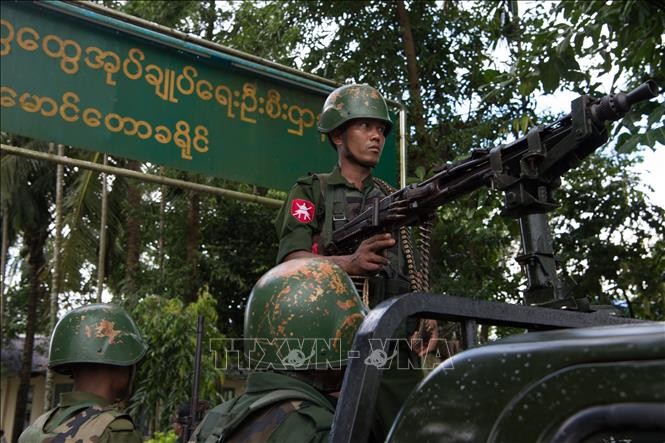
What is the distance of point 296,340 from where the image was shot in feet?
6.57

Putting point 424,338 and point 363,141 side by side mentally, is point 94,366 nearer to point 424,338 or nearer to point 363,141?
point 424,338

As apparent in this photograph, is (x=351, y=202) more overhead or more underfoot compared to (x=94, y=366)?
more overhead

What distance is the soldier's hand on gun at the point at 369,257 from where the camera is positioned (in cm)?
306

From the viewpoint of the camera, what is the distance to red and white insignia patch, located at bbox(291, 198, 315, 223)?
3.31 m

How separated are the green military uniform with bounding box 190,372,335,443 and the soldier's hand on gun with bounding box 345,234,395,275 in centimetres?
110

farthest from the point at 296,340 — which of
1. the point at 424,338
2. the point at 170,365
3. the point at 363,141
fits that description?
the point at 170,365

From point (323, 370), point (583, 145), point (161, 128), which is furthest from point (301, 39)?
point (323, 370)

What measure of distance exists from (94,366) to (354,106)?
162 cm

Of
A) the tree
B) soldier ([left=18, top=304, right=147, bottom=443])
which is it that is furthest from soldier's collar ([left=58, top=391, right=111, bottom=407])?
the tree

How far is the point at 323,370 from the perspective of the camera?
201 cm

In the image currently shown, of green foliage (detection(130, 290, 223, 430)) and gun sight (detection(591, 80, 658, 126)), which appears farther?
green foliage (detection(130, 290, 223, 430))

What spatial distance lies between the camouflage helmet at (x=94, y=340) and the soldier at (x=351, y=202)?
0.73 m

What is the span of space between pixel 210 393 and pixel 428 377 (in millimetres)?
7763

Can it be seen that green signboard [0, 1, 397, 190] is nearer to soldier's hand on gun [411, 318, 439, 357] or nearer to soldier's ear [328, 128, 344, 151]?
soldier's ear [328, 128, 344, 151]
